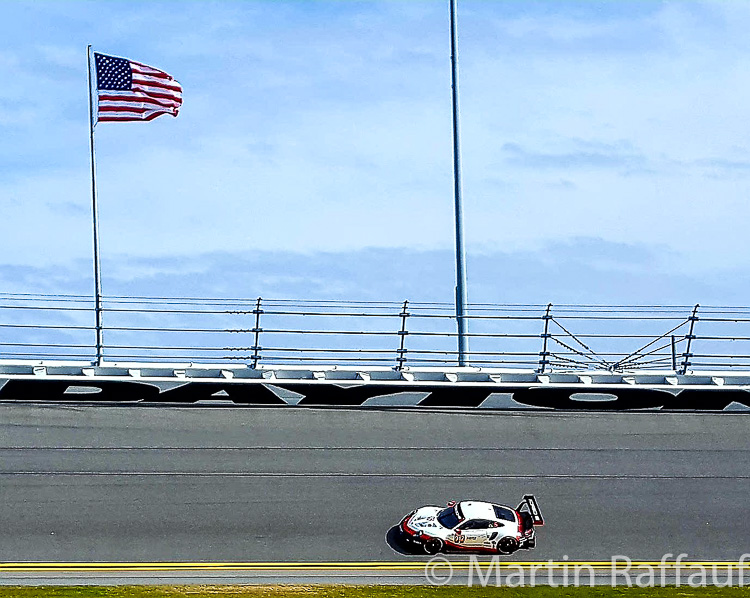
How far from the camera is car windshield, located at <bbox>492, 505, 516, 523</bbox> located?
19802 mm

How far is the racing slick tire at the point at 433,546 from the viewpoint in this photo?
64.4 ft

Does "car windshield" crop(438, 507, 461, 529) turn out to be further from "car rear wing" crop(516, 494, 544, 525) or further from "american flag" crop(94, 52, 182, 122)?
"american flag" crop(94, 52, 182, 122)

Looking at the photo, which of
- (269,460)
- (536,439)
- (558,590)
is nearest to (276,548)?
(269,460)

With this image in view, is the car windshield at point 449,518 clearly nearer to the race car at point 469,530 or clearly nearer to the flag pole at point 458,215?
the race car at point 469,530

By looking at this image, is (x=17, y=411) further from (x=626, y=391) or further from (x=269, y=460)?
(x=626, y=391)

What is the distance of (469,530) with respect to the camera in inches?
770

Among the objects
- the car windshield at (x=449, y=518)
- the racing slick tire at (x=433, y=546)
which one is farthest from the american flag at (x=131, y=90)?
the racing slick tire at (x=433, y=546)

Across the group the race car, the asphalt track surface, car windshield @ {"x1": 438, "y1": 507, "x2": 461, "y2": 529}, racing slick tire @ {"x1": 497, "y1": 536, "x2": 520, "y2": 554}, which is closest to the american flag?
the asphalt track surface

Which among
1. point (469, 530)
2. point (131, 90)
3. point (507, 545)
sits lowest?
point (507, 545)

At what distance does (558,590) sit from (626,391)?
7.50 m

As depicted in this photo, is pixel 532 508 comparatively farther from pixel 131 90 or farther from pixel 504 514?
pixel 131 90

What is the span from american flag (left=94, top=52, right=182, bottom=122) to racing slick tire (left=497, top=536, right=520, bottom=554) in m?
14.1

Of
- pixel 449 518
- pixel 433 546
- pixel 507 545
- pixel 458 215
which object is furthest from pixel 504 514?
pixel 458 215

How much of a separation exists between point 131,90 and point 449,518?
1409cm
